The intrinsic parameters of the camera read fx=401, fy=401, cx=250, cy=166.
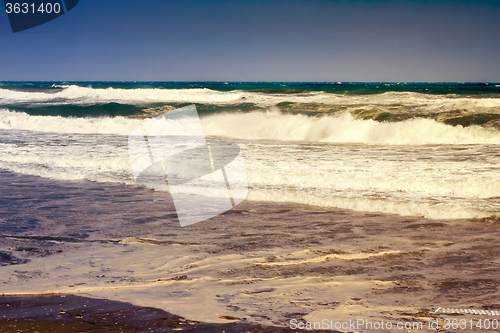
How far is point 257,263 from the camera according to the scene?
411cm

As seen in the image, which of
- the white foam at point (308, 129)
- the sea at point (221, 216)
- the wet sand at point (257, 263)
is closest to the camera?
the wet sand at point (257, 263)

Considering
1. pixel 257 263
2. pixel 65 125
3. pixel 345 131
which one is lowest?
pixel 257 263

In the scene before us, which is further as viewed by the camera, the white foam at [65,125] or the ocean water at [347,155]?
the white foam at [65,125]

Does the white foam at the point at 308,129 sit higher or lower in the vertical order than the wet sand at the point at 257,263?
higher

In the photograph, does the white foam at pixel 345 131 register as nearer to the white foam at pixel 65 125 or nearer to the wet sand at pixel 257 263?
the white foam at pixel 65 125

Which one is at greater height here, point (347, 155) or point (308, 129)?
point (308, 129)

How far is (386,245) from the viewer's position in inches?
183

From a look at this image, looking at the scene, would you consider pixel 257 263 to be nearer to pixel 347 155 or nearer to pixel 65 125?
pixel 347 155

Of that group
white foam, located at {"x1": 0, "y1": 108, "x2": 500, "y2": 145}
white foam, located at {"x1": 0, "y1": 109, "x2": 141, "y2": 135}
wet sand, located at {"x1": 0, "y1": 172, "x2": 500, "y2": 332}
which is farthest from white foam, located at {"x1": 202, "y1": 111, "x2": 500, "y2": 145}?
wet sand, located at {"x1": 0, "y1": 172, "x2": 500, "y2": 332}

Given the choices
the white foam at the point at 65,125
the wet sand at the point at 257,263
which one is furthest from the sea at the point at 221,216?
the white foam at the point at 65,125

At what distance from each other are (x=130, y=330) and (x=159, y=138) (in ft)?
45.9

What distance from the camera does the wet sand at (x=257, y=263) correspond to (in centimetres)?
304

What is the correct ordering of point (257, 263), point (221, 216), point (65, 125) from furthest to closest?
point (65, 125), point (221, 216), point (257, 263)

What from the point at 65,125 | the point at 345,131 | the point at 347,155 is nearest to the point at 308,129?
A: the point at 345,131
